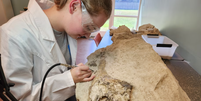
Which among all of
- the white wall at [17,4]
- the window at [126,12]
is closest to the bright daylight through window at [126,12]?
the window at [126,12]

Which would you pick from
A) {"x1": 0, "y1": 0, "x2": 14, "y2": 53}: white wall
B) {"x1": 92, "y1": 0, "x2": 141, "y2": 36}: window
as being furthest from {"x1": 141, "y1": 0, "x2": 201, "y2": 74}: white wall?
{"x1": 0, "y1": 0, "x2": 14, "y2": 53}: white wall

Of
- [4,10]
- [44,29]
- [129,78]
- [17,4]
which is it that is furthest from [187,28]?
[17,4]

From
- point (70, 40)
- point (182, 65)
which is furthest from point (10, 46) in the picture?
point (182, 65)

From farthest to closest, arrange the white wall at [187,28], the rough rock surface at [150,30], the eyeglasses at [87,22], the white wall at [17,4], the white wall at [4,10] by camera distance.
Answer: the white wall at [17,4]
the white wall at [4,10]
the rough rock surface at [150,30]
the white wall at [187,28]
the eyeglasses at [87,22]

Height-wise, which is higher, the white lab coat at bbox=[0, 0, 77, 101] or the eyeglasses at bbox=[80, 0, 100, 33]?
the eyeglasses at bbox=[80, 0, 100, 33]

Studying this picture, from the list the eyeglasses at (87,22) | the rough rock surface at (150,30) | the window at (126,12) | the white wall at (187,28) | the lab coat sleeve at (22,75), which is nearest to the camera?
the lab coat sleeve at (22,75)

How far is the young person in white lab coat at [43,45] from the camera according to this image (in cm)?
66

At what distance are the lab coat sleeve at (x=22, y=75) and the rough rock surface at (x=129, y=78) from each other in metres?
0.14

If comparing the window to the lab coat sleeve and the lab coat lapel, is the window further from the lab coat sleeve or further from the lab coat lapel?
the lab coat sleeve

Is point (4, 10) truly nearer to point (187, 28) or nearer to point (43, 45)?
point (43, 45)

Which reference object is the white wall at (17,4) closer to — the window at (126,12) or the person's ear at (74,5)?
the window at (126,12)

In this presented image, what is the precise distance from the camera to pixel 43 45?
2.64 ft

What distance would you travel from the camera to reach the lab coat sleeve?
64cm

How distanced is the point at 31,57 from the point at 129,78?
0.64 metres
